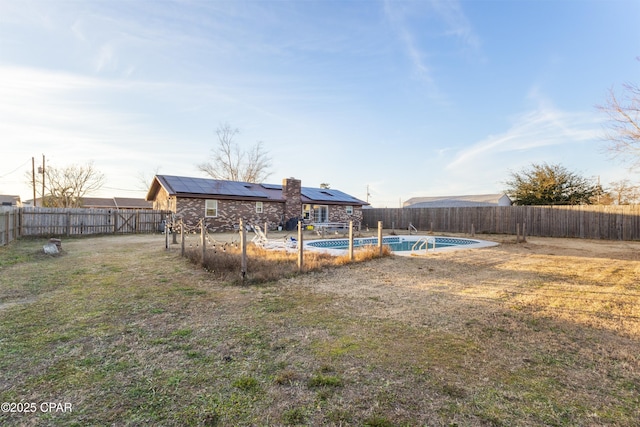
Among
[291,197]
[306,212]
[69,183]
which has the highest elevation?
[69,183]

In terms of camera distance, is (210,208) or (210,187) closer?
(210,208)

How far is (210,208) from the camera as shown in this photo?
19922mm

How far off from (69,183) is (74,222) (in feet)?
56.0

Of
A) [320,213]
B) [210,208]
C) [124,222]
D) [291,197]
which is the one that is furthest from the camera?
[320,213]

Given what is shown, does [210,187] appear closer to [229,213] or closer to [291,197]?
[229,213]

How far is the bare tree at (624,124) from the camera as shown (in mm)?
10188

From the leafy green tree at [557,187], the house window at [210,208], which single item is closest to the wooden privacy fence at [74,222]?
the house window at [210,208]

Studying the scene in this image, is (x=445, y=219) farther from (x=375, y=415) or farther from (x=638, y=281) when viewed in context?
(x=375, y=415)

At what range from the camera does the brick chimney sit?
74.3 ft

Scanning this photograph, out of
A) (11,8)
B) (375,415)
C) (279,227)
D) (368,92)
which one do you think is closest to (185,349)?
(375,415)

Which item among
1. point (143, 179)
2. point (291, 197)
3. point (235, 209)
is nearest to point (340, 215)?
point (291, 197)

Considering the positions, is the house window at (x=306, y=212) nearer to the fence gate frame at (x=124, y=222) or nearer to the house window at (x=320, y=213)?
the house window at (x=320, y=213)

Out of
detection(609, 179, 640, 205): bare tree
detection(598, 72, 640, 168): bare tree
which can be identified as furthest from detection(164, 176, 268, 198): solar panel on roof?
detection(609, 179, 640, 205): bare tree

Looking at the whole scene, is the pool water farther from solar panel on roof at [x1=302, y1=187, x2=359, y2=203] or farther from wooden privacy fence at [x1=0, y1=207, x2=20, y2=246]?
wooden privacy fence at [x1=0, y1=207, x2=20, y2=246]
